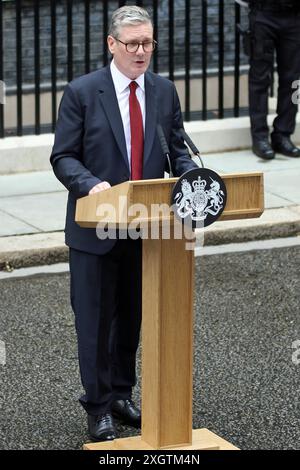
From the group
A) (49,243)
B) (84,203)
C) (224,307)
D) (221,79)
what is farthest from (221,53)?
(84,203)

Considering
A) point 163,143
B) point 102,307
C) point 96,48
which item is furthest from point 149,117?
point 96,48

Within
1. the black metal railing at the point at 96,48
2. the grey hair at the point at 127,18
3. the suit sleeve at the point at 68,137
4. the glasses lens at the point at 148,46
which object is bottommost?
the black metal railing at the point at 96,48

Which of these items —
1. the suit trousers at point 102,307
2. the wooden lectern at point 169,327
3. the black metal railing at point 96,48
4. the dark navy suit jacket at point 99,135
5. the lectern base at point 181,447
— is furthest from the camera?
the black metal railing at point 96,48

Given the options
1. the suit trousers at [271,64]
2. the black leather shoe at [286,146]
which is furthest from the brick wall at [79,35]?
the black leather shoe at [286,146]

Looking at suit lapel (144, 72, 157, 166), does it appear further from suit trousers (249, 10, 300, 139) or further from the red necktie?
suit trousers (249, 10, 300, 139)

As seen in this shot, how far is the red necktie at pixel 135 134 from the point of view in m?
5.81

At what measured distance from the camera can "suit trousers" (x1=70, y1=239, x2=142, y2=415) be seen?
593 centimetres

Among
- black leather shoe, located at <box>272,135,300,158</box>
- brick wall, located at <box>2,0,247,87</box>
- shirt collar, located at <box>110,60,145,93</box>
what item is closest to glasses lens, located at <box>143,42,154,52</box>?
shirt collar, located at <box>110,60,145,93</box>

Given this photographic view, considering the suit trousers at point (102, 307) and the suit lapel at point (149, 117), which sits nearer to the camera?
the suit lapel at point (149, 117)

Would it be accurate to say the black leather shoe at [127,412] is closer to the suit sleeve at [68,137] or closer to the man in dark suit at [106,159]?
A: the man in dark suit at [106,159]

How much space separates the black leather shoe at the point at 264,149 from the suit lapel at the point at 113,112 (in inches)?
213

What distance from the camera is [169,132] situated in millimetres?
5938

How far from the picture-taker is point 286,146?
11258 millimetres

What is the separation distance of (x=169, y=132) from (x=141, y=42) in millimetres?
510
